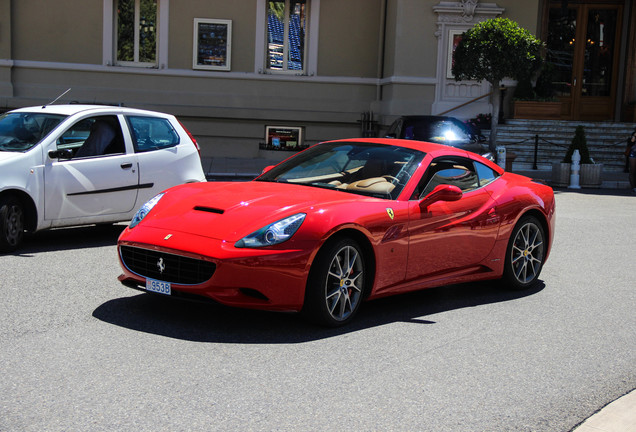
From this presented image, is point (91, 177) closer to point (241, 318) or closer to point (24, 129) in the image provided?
point (24, 129)

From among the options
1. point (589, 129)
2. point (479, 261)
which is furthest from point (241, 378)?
point (589, 129)

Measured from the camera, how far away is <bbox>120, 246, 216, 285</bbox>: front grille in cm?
584

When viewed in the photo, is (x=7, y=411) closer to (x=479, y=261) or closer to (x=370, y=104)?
(x=479, y=261)

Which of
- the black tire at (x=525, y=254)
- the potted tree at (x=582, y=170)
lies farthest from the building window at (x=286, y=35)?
the black tire at (x=525, y=254)

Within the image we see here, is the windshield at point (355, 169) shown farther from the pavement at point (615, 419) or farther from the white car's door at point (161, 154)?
the white car's door at point (161, 154)

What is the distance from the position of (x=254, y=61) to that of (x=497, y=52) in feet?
25.7

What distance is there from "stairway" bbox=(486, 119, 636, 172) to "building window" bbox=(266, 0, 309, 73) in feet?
21.2

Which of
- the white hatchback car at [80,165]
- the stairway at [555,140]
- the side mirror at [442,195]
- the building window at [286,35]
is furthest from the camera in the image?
the building window at [286,35]

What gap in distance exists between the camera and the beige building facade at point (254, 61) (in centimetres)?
2473

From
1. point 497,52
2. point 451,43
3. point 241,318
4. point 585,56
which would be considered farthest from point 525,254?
point 585,56

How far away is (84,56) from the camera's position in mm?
A: 24953

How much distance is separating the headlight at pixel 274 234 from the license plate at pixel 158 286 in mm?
599

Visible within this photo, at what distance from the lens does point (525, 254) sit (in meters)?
7.98

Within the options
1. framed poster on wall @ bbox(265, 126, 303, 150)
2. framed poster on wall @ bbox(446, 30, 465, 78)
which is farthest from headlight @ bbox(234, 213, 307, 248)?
framed poster on wall @ bbox(446, 30, 465, 78)
